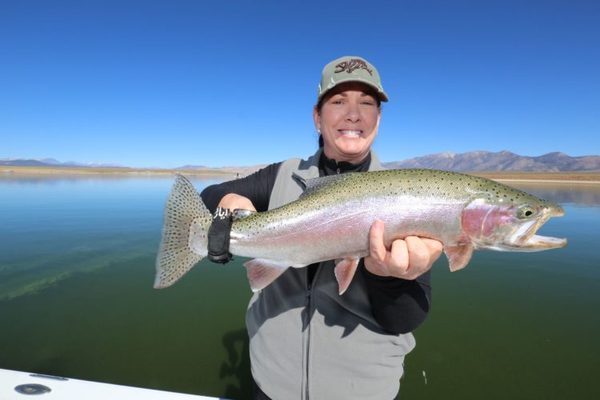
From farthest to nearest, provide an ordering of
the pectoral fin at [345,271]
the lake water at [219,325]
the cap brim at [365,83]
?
1. the lake water at [219,325]
2. the cap brim at [365,83]
3. the pectoral fin at [345,271]

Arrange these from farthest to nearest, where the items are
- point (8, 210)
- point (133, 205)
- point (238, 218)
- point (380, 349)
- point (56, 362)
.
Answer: point (133, 205) → point (8, 210) → point (56, 362) → point (238, 218) → point (380, 349)

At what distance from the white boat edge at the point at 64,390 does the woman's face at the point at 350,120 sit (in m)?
3.05

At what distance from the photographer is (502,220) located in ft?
9.58

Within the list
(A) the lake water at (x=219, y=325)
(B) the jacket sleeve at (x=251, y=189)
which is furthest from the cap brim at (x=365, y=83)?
(A) the lake water at (x=219, y=325)

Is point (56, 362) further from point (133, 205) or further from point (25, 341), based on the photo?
point (133, 205)

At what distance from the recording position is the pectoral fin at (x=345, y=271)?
9.07 feet

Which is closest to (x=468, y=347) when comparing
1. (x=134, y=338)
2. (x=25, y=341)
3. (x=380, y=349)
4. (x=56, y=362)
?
(x=380, y=349)

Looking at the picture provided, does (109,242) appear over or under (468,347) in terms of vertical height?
over

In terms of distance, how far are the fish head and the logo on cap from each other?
157 cm

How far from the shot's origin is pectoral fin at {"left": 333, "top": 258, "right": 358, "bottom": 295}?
9.07 ft

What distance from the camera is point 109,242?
12.7 metres

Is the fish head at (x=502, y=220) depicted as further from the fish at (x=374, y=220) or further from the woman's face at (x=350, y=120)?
the woman's face at (x=350, y=120)

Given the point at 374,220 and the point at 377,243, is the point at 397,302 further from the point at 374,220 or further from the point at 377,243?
the point at 374,220

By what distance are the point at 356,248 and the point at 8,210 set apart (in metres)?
23.0
